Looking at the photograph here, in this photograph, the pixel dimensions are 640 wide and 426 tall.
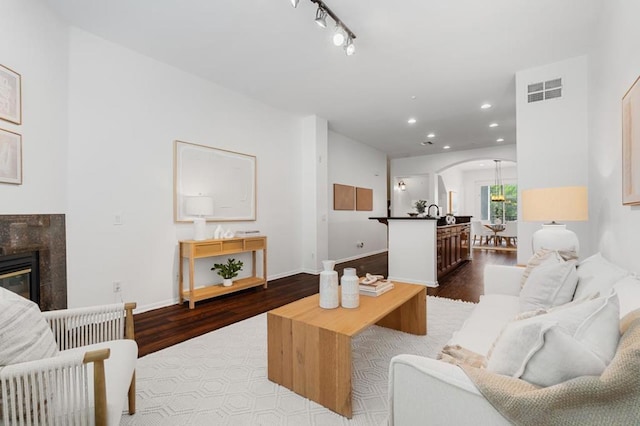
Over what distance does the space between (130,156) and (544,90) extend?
4812 mm

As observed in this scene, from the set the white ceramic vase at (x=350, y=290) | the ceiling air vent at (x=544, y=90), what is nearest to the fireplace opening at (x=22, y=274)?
the white ceramic vase at (x=350, y=290)

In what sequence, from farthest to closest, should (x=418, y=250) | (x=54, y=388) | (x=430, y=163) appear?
(x=430, y=163) → (x=418, y=250) → (x=54, y=388)

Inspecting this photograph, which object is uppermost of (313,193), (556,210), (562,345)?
(313,193)

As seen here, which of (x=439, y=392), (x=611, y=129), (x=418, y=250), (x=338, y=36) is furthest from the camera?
(x=418, y=250)

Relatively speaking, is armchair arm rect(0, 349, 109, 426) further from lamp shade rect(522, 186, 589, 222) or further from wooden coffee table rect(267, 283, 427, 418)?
lamp shade rect(522, 186, 589, 222)

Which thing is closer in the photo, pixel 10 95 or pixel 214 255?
pixel 10 95

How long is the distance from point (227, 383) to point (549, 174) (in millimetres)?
3959

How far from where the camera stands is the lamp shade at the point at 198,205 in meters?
3.49

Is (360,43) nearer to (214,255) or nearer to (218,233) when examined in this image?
(218,233)

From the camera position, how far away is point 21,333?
3.50 ft

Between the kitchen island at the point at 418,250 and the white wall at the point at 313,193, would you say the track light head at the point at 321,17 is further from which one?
the kitchen island at the point at 418,250

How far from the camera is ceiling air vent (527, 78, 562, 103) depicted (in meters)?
3.41

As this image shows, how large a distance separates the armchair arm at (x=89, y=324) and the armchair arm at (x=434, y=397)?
1388 millimetres

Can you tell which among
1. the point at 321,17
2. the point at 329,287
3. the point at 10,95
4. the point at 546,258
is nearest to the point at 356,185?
the point at 321,17
